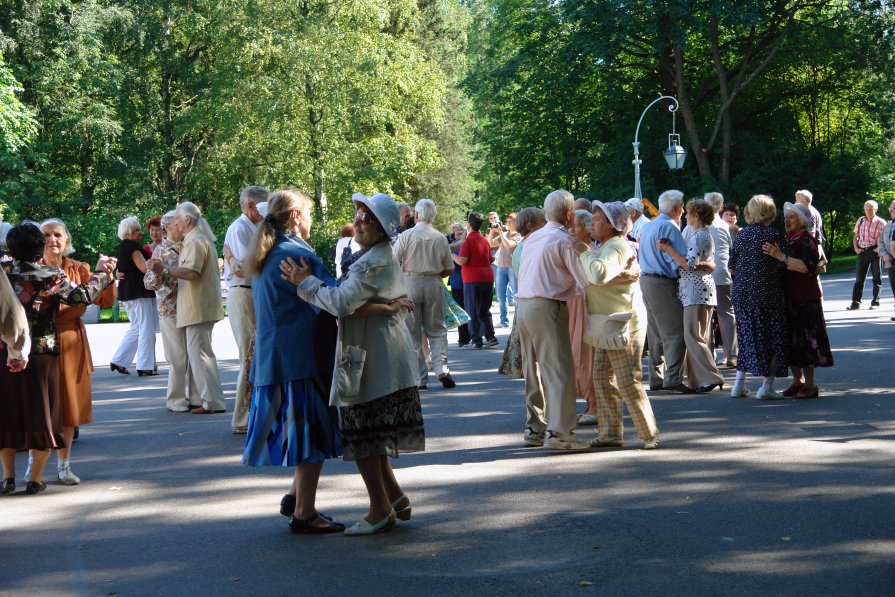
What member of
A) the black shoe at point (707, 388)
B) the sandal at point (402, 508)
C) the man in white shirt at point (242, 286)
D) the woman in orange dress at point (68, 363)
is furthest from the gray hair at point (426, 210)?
the sandal at point (402, 508)

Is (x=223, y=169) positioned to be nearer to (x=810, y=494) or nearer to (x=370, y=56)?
(x=370, y=56)

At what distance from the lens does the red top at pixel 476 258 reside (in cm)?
1803

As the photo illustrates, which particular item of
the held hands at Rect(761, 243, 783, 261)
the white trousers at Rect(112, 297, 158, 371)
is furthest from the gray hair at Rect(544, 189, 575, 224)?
the white trousers at Rect(112, 297, 158, 371)

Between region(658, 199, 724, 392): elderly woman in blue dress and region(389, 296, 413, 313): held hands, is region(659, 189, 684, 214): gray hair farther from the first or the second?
region(389, 296, 413, 313): held hands

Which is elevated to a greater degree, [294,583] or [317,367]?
[317,367]

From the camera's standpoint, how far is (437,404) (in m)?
12.0

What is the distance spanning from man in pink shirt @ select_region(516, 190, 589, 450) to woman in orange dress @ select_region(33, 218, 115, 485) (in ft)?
10.8

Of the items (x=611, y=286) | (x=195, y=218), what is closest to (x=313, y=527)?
(x=611, y=286)

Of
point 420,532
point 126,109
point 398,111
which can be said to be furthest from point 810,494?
point 126,109

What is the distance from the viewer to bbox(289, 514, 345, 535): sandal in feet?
21.8

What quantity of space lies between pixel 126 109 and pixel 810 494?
4772cm

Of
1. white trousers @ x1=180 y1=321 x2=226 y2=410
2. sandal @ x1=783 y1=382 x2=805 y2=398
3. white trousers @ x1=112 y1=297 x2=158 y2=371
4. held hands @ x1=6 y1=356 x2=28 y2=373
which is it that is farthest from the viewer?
white trousers @ x1=112 y1=297 x2=158 y2=371

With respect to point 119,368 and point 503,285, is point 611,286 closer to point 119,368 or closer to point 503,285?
point 119,368

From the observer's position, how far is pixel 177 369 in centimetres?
1223
